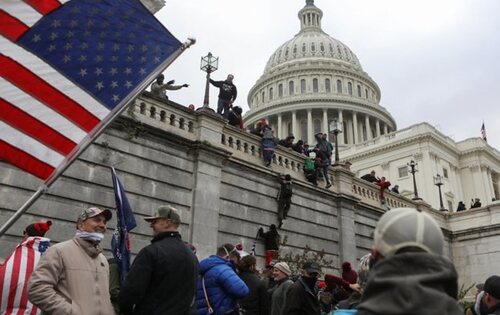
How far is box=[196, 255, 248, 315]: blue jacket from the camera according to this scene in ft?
19.9

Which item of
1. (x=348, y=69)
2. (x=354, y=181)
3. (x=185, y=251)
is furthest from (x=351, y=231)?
(x=348, y=69)

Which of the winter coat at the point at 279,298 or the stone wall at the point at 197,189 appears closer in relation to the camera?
the winter coat at the point at 279,298

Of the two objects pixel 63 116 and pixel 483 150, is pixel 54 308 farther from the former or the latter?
pixel 483 150

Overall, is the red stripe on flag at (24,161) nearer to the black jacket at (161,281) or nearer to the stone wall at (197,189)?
the black jacket at (161,281)

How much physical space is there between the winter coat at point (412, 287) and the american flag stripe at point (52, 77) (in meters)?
3.82

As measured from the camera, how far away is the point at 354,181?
→ 71.3 feet

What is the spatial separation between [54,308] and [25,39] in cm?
260

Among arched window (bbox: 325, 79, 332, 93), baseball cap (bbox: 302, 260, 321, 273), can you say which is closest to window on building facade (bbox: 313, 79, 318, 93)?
arched window (bbox: 325, 79, 332, 93)

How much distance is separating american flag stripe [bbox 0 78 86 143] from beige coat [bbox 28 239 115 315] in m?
1.11

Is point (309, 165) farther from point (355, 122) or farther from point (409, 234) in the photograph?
point (355, 122)

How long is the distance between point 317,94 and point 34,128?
78664 millimetres

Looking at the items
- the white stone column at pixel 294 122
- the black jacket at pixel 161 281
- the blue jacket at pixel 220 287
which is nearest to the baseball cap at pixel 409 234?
the black jacket at pixel 161 281

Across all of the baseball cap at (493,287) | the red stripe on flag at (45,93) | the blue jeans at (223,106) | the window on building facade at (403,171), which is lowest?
the baseball cap at (493,287)

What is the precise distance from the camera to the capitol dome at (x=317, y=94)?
8112 centimetres
